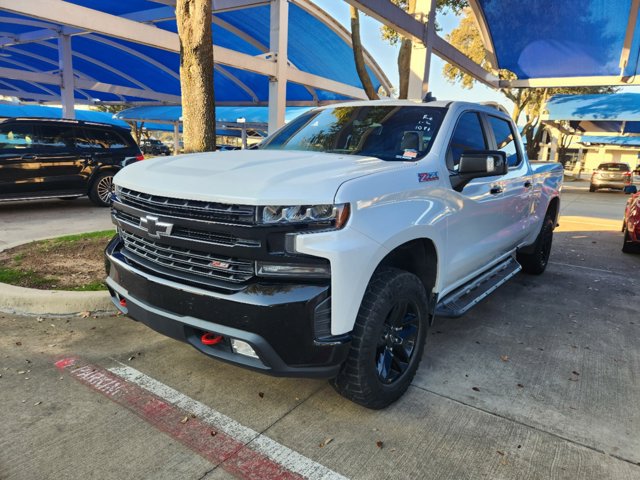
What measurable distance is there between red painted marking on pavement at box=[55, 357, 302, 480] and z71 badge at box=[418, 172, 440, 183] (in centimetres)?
185

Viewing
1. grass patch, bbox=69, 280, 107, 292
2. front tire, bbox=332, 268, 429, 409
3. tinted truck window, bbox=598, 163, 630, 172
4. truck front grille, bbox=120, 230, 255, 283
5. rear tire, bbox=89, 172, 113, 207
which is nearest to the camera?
truck front grille, bbox=120, 230, 255, 283

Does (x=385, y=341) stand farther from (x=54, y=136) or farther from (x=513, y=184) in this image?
(x=54, y=136)

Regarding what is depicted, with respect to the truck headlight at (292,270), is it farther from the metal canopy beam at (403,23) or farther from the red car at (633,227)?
the red car at (633,227)

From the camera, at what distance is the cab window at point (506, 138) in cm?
443

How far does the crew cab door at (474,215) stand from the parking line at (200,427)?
5.62ft

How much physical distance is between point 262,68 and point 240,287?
409 inches

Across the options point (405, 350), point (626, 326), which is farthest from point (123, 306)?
point (626, 326)

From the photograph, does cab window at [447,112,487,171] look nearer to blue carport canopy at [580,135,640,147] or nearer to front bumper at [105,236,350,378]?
front bumper at [105,236,350,378]

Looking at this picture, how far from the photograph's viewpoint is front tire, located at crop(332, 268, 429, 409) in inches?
96.6

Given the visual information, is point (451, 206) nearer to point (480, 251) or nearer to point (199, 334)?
point (480, 251)

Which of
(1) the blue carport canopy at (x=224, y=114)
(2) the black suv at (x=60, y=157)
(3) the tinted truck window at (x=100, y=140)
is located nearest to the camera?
(2) the black suv at (x=60, y=157)

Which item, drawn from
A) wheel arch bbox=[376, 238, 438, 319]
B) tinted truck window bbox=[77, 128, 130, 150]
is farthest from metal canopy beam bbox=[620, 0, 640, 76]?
tinted truck window bbox=[77, 128, 130, 150]

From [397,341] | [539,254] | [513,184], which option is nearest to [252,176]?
[397,341]

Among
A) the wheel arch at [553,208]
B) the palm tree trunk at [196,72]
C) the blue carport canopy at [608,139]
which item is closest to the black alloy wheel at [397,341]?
the palm tree trunk at [196,72]
